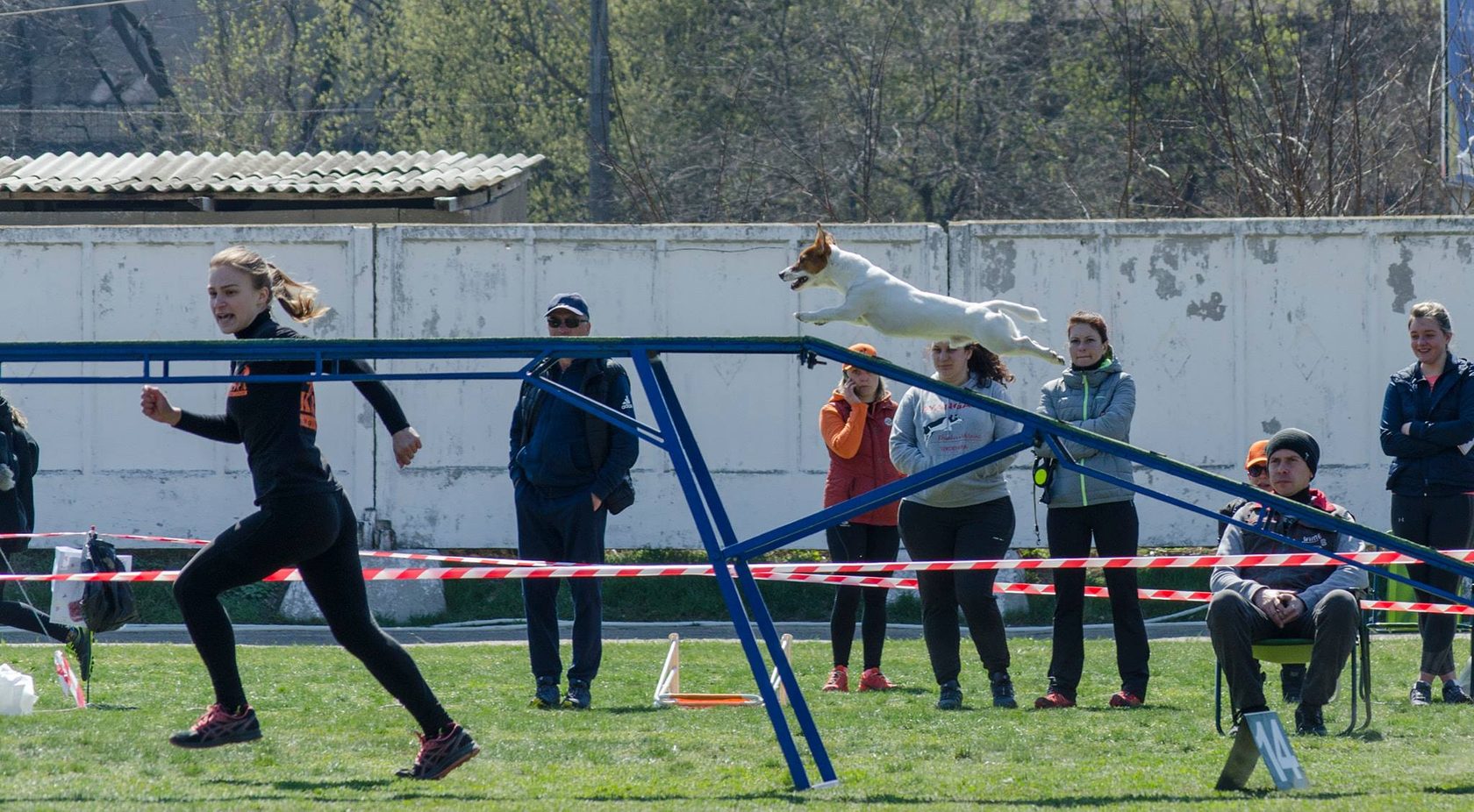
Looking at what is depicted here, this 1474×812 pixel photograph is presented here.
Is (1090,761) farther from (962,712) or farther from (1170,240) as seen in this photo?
(1170,240)

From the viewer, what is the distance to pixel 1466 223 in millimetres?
11695

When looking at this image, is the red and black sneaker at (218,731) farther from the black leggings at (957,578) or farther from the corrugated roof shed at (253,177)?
the corrugated roof shed at (253,177)

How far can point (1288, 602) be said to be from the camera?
6707 mm

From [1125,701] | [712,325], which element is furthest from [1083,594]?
[712,325]

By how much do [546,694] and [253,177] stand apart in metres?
7.74

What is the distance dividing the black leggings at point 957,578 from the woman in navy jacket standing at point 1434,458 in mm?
1820

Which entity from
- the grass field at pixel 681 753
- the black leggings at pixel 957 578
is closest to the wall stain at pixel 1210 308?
the grass field at pixel 681 753

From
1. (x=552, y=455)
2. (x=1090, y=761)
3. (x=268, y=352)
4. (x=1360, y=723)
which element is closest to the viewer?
(x=268, y=352)

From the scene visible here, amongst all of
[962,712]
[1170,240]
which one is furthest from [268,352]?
[1170,240]

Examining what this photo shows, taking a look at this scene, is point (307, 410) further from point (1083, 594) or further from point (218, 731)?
point (1083, 594)

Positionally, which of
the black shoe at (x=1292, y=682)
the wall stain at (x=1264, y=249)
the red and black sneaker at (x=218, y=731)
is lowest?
the black shoe at (x=1292, y=682)

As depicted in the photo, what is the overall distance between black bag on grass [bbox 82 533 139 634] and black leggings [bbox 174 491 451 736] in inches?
71.4

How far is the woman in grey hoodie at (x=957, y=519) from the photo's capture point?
25.0 ft

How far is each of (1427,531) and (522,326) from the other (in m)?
6.08
